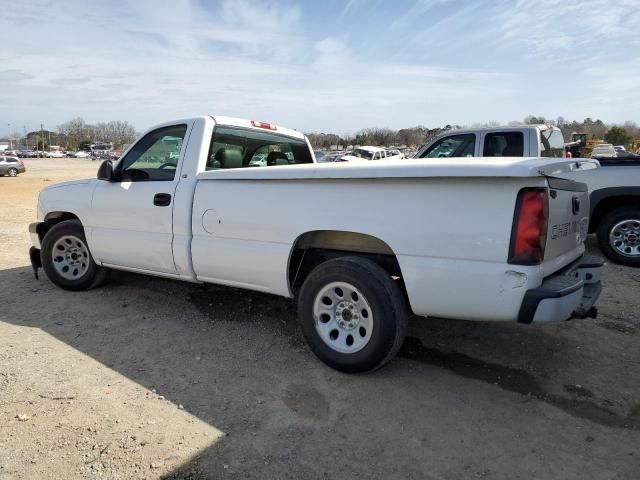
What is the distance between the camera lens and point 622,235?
22.2ft

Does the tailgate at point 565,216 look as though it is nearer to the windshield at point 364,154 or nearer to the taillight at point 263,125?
the taillight at point 263,125

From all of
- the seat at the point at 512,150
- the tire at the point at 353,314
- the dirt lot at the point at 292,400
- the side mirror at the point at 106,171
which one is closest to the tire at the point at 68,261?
the dirt lot at the point at 292,400

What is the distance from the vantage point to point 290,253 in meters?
3.66

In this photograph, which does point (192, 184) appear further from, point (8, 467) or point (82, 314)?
point (8, 467)

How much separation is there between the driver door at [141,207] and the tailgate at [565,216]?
10.1 feet

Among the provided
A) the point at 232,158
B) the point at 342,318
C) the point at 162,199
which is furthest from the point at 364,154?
the point at 342,318

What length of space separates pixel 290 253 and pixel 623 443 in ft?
7.95

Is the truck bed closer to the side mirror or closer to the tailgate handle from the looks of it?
the tailgate handle

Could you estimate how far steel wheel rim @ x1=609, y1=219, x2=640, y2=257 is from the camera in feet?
22.0

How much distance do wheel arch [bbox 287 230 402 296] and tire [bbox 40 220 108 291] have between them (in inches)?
105

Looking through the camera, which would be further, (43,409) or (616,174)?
(616,174)

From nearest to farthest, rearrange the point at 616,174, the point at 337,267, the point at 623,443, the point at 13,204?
the point at 623,443 → the point at 337,267 → the point at 616,174 → the point at 13,204

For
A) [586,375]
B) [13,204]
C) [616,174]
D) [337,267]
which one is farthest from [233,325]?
[13,204]

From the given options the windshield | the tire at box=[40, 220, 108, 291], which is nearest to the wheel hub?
the tire at box=[40, 220, 108, 291]
